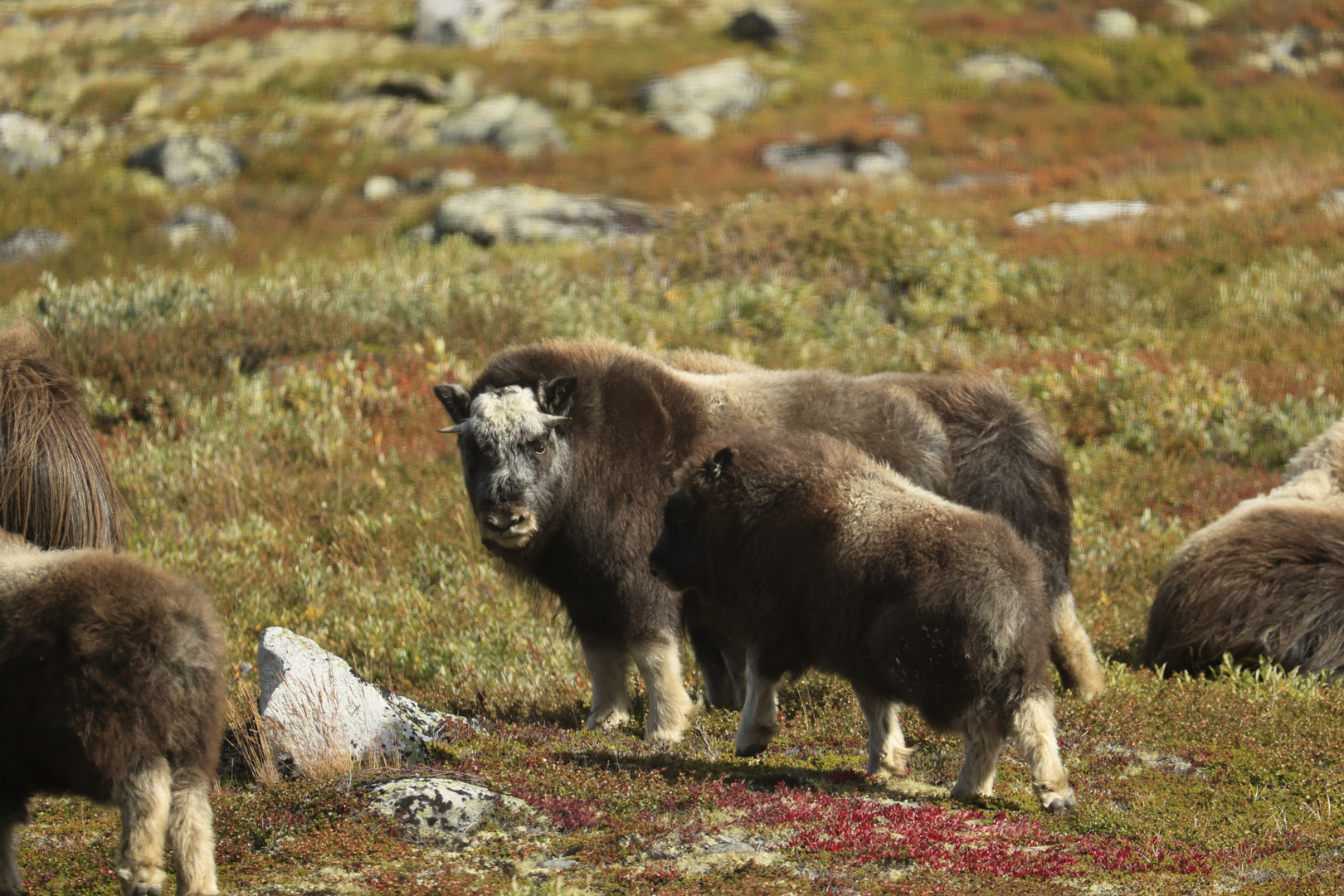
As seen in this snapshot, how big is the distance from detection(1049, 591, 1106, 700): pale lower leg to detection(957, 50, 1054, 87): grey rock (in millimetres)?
37041

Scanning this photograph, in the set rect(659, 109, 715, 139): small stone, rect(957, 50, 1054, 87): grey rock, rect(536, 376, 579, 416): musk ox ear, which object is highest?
rect(957, 50, 1054, 87): grey rock

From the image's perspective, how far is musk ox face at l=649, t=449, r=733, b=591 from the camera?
22.2ft

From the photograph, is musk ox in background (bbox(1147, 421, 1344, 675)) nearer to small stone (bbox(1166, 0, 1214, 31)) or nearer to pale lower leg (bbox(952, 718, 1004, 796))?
pale lower leg (bbox(952, 718, 1004, 796))

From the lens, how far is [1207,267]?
68.4ft

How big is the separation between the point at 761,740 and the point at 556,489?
6.50ft

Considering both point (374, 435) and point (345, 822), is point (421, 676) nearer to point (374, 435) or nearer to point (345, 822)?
point (345, 822)

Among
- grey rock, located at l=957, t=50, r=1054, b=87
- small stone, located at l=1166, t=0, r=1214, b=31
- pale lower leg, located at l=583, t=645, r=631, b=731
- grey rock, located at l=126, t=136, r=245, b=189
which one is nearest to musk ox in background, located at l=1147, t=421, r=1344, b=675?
pale lower leg, located at l=583, t=645, r=631, b=731

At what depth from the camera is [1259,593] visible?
8.74 metres

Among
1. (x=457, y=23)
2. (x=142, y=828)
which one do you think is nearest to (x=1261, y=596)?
(x=142, y=828)

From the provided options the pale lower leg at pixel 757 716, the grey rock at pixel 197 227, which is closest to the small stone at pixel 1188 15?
the grey rock at pixel 197 227

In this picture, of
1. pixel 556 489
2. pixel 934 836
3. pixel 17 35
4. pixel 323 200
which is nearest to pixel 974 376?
pixel 556 489

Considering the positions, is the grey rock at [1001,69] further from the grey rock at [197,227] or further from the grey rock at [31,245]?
the grey rock at [31,245]

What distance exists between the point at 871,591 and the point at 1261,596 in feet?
13.9

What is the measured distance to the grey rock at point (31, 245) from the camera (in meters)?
22.1
